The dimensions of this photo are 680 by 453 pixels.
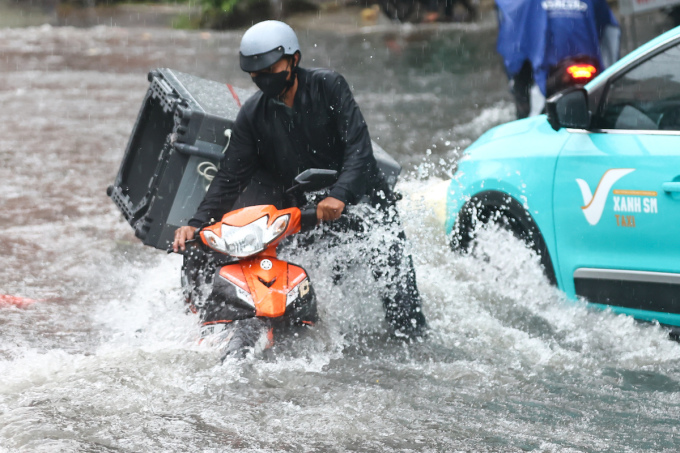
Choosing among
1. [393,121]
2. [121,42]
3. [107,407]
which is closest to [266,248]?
[107,407]

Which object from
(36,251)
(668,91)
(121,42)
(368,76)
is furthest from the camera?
(121,42)

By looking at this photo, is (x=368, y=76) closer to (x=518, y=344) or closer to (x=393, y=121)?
(x=393, y=121)

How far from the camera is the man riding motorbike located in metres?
4.51

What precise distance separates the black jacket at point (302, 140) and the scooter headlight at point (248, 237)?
0.47m

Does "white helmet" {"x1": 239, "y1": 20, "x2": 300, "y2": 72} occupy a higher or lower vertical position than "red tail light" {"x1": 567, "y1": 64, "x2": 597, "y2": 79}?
higher

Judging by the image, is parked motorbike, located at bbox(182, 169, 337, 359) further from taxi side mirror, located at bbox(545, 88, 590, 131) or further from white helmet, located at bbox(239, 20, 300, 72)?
taxi side mirror, located at bbox(545, 88, 590, 131)

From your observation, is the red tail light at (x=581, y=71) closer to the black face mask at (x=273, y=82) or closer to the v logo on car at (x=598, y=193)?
the v logo on car at (x=598, y=193)

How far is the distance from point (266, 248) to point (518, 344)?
5.04 ft

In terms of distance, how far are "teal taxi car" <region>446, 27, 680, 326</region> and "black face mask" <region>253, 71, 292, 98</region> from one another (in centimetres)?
143

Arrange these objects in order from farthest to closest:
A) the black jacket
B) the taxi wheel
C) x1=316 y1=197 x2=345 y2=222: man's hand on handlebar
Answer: the taxi wheel
the black jacket
x1=316 y1=197 x2=345 y2=222: man's hand on handlebar

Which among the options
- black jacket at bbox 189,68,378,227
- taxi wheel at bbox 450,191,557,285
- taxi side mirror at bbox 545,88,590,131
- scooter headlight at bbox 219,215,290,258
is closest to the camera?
scooter headlight at bbox 219,215,290,258

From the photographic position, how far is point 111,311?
5957 mm

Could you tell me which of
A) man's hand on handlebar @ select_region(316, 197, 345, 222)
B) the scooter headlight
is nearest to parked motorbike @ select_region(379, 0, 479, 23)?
man's hand on handlebar @ select_region(316, 197, 345, 222)

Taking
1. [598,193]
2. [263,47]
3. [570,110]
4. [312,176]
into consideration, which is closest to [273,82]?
[263,47]
